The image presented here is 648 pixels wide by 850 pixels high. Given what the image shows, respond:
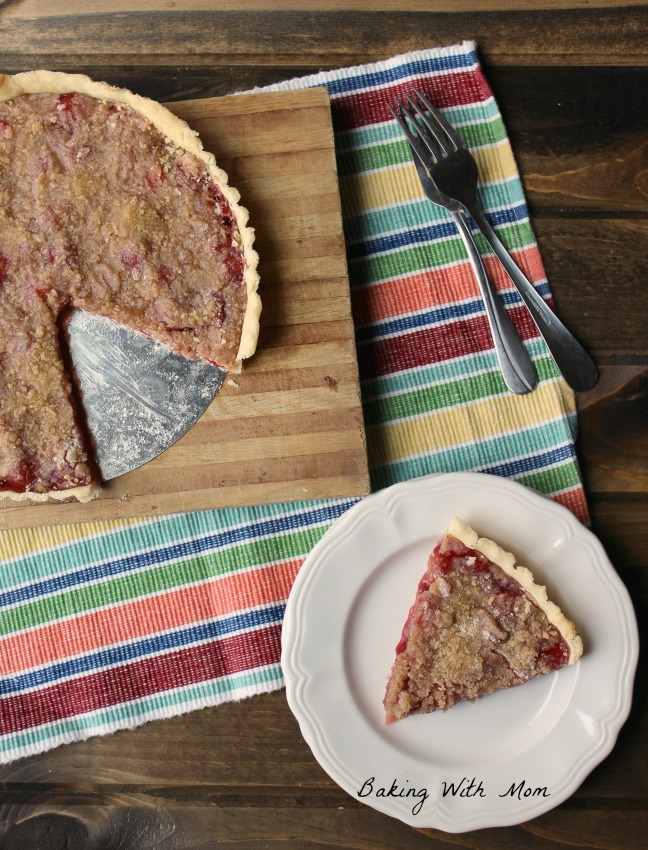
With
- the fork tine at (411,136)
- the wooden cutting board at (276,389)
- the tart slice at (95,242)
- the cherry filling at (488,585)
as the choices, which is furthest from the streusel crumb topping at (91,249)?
the cherry filling at (488,585)

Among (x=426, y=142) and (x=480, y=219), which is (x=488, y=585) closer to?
(x=480, y=219)

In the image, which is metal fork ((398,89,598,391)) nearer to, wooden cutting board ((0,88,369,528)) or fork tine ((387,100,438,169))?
fork tine ((387,100,438,169))

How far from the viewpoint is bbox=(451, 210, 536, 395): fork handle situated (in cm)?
249

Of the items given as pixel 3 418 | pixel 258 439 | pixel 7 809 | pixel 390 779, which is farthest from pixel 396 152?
pixel 7 809

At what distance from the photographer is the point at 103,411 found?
2334 mm

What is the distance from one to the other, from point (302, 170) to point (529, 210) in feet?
2.61

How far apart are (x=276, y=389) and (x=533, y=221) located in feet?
3.50

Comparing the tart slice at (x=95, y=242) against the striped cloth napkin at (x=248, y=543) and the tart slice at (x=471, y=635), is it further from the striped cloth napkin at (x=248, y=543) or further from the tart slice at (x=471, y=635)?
the tart slice at (x=471, y=635)

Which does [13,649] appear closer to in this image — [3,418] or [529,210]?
[3,418]

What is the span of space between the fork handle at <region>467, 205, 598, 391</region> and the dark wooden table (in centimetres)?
8

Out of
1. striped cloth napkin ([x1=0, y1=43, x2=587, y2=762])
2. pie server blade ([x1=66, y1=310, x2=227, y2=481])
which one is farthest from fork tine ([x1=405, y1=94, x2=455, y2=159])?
pie server blade ([x1=66, y1=310, x2=227, y2=481])

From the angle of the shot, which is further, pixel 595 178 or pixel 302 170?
pixel 595 178

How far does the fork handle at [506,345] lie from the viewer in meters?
2.49

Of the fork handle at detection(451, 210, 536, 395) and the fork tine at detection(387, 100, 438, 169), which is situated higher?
the fork tine at detection(387, 100, 438, 169)
